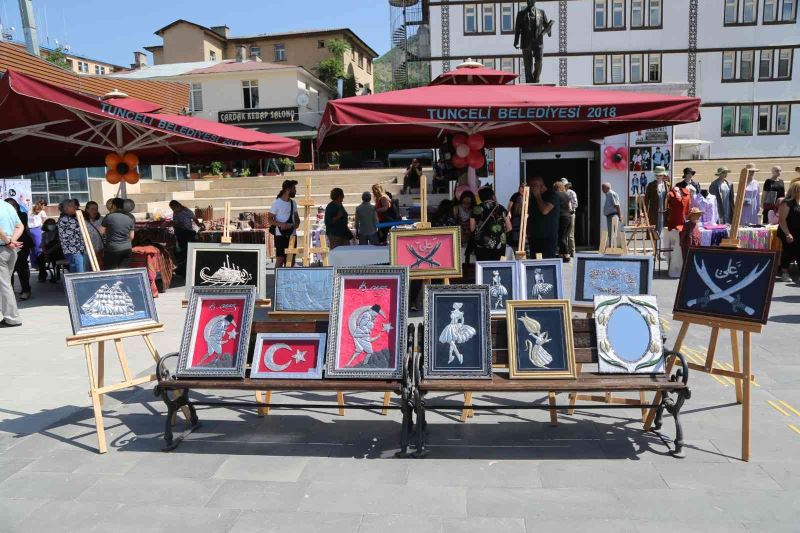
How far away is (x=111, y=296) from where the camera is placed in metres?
4.47

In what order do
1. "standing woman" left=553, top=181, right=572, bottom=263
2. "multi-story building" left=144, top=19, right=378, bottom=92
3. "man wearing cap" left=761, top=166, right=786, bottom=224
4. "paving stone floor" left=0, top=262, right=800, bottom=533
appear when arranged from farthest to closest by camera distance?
"multi-story building" left=144, top=19, right=378, bottom=92
"man wearing cap" left=761, top=166, right=786, bottom=224
"standing woman" left=553, top=181, right=572, bottom=263
"paving stone floor" left=0, top=262, right=800, bottom=533

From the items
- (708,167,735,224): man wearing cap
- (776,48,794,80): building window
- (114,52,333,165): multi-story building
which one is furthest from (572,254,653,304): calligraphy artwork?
(776,48,794,80): building window

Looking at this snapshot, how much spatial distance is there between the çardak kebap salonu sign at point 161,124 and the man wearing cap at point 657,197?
803cm

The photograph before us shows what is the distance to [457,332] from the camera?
407cm

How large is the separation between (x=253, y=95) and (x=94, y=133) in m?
29.9

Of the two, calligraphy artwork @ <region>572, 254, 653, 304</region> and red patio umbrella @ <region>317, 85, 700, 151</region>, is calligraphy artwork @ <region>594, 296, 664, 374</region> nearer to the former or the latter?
calligraphy artwork @ <region>572, 254, 653, 304</region>

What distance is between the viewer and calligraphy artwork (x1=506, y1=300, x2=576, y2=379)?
393cm

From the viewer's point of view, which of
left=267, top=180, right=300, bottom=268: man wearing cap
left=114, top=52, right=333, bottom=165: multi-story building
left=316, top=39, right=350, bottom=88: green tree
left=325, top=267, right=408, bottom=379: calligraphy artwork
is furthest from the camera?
left=316, top=39, right=350, bottom=88: green tree

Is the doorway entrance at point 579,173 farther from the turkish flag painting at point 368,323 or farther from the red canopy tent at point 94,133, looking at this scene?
the turkish flag painting at point 368,323

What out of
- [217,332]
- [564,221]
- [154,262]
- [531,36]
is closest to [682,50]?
[531,36]

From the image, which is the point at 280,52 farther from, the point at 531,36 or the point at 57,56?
the point at 531,36

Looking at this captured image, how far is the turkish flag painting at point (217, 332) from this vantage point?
4164 millimetres

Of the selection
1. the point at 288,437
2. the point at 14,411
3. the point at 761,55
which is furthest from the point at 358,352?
the point at 761,55

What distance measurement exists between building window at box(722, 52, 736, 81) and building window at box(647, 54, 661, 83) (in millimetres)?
3384
